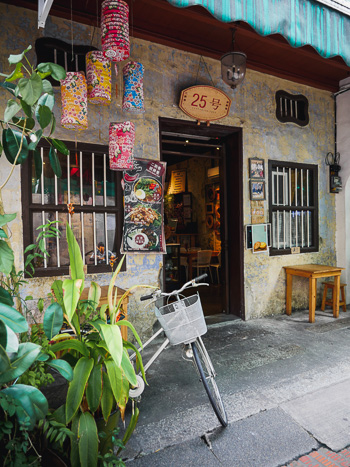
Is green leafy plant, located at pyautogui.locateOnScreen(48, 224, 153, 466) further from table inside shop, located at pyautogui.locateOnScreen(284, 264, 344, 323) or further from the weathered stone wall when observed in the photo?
table inside shop, located at pyautogui.locateOnScreen(284, 264, 344, 323)

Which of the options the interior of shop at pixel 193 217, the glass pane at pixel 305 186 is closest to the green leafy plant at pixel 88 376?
the glass pane at pixel 305 186

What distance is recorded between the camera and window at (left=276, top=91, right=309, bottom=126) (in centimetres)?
534

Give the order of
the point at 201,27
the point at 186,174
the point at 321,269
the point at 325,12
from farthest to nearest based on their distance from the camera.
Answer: the point at 186,174 < the point at 321,269 < the point at 201,27 < the point at 325,12

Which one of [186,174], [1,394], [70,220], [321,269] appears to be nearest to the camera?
[1,394]

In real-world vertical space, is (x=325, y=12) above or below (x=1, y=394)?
above

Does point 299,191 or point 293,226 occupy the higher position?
point 299,191

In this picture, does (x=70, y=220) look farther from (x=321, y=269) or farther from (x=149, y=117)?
(x=321, y=269)

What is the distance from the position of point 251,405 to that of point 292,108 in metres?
4.76

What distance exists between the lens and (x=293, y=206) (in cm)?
561

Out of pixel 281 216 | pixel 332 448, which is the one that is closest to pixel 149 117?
pixel 281 216

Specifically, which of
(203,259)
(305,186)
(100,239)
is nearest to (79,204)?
(100,239)

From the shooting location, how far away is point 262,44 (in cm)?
462

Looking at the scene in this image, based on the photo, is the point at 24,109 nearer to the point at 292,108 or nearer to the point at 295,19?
the point at 295,19

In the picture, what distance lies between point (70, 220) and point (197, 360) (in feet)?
7.34
